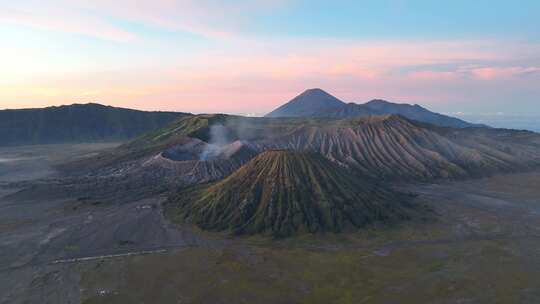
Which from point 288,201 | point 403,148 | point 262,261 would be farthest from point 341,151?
point 262,261

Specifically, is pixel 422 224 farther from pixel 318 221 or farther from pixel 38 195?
pixel 38 195

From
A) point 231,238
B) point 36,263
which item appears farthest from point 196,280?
point 36,263

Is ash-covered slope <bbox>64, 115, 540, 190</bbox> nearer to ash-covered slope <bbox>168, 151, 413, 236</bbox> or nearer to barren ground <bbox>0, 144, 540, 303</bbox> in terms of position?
ash-covered slope <bbox>168, 151, 413, 236</bbox>

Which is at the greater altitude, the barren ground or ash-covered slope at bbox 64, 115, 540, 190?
ash-covered slope at bbox 64, 115, 540, 190

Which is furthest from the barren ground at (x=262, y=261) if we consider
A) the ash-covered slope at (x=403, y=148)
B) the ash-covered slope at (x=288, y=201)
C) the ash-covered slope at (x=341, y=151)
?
the ash-covered slope at (x=403, y=148)

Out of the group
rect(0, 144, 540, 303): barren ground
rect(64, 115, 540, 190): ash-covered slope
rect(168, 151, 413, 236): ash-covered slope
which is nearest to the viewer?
rect(0, 144, 540, 303): barren ground

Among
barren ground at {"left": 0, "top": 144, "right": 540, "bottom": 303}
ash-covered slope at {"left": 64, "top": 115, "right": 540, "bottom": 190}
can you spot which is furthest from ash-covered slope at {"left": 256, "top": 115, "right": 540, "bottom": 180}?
barren ground at {"left": 0, "top": 144, "right": 540, "bottom": 303}

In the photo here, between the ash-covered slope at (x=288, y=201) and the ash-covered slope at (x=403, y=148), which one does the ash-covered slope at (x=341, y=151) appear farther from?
the ash-covered slope at (x=288, y=201)

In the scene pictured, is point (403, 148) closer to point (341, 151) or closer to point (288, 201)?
point (341, 151)
